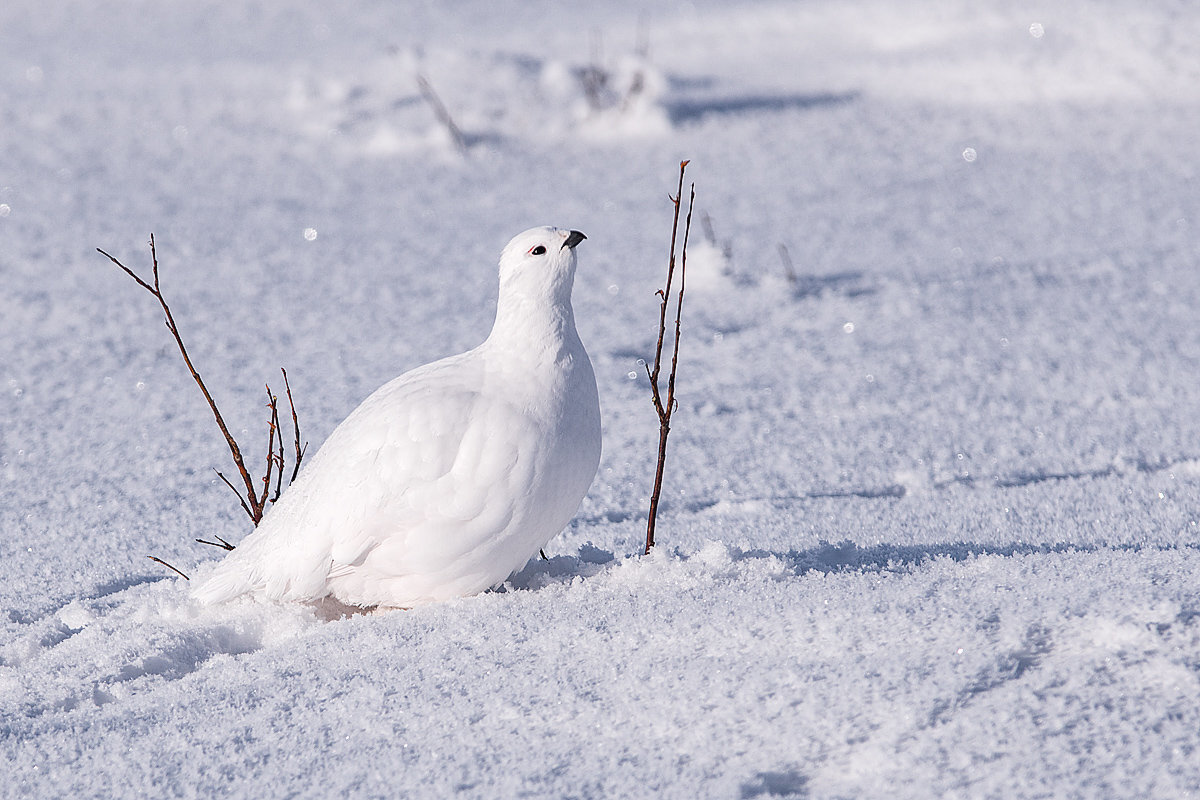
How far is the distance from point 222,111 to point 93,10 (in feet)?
10.7

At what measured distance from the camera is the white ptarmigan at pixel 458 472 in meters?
2.09

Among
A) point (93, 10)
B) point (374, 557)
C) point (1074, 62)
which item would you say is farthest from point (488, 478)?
point (93, 10)

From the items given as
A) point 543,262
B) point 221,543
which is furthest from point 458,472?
point 221,543

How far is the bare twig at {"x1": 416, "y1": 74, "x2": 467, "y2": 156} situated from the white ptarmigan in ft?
15.8

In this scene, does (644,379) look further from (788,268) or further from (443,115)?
(443,115)

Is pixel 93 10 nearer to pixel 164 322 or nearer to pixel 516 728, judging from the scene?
pixel 164 322

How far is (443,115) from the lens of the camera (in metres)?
7.00

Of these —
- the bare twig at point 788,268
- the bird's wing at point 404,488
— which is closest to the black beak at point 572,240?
the bird's wing at point 404,488

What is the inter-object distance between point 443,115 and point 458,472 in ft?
17.3

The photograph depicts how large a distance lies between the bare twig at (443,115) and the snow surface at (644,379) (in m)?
0.13

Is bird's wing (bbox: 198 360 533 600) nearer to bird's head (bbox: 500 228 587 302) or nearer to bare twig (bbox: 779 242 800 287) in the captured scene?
bird's head (bbox: 500 228 587 302)

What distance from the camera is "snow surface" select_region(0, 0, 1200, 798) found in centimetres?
171

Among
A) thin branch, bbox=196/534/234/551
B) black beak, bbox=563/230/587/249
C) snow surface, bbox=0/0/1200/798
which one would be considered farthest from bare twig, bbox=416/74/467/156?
black beak, bbox=563/230/587/249

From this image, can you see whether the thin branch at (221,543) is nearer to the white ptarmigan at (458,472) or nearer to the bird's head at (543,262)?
the white ptarmigan at (458,472)
